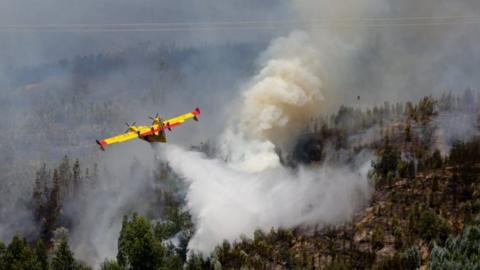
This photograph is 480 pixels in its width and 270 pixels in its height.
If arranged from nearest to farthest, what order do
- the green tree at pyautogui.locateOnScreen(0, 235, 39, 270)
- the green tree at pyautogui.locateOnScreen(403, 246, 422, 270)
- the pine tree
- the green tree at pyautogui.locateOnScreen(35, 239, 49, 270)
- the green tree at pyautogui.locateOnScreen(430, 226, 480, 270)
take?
the green tree at pyautogui.locateOnScreen(430, 226, 480, 270) → the green tree at pyautogui.locateOnScreen(0, 235, 39, 270) → the green tree at pyautogui.locateOnScreen(35, 239, 49, 270) → the pine tree → the green tree at pyautogui.locateOnScreen(403, 246, 422, 270)

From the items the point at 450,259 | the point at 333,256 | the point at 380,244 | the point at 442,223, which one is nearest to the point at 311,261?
the point at 333,256

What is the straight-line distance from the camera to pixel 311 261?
616ft

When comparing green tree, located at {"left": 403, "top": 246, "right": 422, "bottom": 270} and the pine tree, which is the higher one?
the pine tree

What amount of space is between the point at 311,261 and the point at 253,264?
50.3ft

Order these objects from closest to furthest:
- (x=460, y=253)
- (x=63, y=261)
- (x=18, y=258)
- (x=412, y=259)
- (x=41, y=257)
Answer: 1. (x=460, y=253)
2. (x=18, y=258)
3. (x=41, y=257)
4. (x=63, y=261)
5. (x=412, y=259)

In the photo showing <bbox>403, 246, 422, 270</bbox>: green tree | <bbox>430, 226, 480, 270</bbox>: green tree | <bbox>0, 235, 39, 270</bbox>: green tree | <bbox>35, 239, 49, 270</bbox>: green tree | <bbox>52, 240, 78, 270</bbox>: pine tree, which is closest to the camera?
<bbox>430, 226, 480, 270</bbox>: green tree

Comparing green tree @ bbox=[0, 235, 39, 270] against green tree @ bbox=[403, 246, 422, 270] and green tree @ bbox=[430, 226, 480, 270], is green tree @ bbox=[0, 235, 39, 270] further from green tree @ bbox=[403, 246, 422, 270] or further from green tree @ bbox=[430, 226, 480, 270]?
green tree @ bbox=[403, 246, 422, 270]

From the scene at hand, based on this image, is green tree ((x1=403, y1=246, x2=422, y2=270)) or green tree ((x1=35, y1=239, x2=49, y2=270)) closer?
green tree ((x1=35, y1=239, x2=49, y2=270))

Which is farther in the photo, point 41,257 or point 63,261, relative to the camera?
point 63,261

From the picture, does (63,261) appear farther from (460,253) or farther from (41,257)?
(460,253)

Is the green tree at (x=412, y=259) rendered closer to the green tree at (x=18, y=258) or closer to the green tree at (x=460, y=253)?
the green tree at (x=460, y=253)

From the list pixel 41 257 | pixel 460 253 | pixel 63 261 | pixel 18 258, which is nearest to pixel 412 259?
pixel 460 253

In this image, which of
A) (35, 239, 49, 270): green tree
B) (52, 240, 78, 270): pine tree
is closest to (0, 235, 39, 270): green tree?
(35, 239, 49, 270): green tree

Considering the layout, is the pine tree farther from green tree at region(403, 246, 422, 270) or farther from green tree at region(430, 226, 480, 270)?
green tree at region(430, 226, 480, 270)
